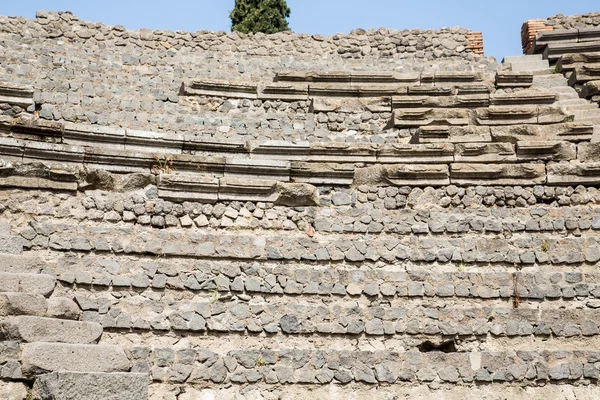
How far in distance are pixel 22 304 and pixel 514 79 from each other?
908 centimetres

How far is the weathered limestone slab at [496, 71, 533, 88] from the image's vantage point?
13.2 meters

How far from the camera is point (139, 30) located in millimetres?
14867

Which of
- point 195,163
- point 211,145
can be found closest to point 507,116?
point 211,145

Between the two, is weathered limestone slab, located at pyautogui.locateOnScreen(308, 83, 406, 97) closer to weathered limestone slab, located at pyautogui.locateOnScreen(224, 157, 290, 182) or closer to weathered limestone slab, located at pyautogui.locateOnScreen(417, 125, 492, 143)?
weathered limestone slab, located at pyautogui.locateOnScreen(417, 125, 492, 143)

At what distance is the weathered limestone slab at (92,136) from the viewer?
964cm

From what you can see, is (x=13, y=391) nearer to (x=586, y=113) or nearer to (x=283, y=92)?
(x=283, y=92)

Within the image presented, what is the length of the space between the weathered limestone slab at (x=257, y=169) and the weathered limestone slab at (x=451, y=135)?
1858 millimetres

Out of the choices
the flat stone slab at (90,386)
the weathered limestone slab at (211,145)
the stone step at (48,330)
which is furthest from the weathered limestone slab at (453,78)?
the flat stone slab at (90,386)

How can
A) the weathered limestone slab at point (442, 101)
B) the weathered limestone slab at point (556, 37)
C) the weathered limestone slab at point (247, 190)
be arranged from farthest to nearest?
the weathered limestone slab at point (556, 37), the weathered limestone slab at point (442, 101), the weathered limestone slab at point (247, 190)

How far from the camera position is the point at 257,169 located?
9.62 m

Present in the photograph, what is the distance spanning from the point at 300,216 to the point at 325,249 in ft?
1.78

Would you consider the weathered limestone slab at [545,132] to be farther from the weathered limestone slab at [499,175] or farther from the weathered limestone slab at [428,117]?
the weathered limestone slab at [499,175]

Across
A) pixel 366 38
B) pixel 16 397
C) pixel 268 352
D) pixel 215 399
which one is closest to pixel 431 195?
pixel 268 352

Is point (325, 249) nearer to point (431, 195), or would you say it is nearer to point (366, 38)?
point (431, 195)
